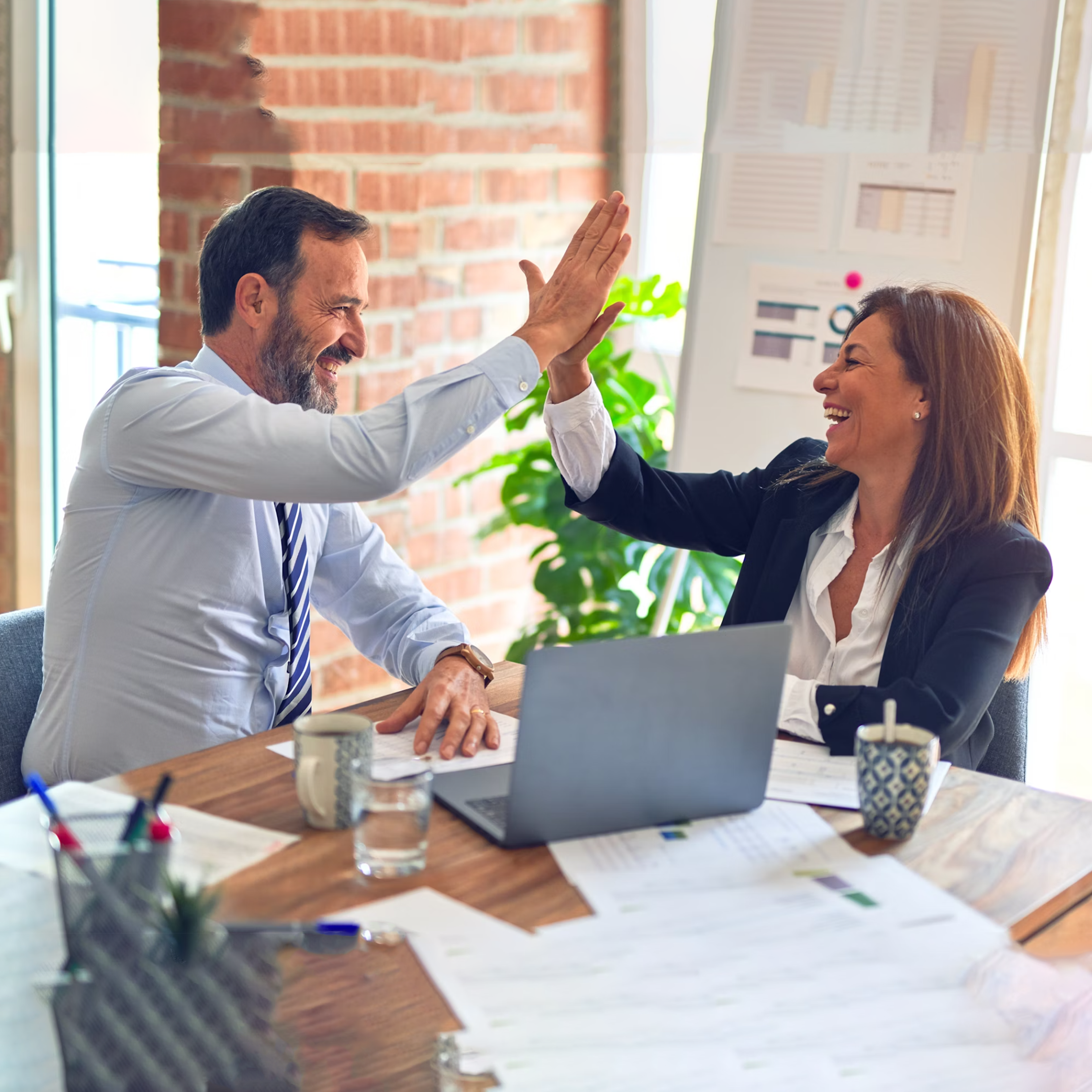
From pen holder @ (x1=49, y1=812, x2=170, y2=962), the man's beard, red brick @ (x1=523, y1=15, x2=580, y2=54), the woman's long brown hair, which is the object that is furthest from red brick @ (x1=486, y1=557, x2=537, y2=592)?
pen holder @ (x1=49, y1=812, x2=170, y2=962)

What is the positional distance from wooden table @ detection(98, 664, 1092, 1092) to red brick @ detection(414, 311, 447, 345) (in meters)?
1.77

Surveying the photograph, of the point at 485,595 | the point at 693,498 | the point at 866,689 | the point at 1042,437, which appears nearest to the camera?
the point at 866,689

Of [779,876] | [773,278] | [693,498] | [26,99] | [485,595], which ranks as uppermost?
[26,99]

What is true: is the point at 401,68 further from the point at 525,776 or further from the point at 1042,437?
the point at 525,776

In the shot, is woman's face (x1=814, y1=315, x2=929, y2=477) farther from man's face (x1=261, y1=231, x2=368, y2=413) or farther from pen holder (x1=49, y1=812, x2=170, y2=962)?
pen holder (x1=49, y1=812, x2=170, y2=962)

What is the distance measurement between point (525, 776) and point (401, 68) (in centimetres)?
220

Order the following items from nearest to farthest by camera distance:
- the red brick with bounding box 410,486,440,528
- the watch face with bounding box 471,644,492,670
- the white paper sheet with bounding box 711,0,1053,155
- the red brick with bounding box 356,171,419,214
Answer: the watch face with bounding box 471,644,492,670 → the white paper sheet with bounding box 711,0,1053,155 → the red brick with bounding box 356,171,419,214 → the red brick with bounding box 410,486,440,528

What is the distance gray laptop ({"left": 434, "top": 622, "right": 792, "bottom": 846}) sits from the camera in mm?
1175

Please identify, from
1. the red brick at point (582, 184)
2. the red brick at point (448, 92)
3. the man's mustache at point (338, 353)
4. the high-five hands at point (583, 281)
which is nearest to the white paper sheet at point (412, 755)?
the high-five hands at point (583, 281)

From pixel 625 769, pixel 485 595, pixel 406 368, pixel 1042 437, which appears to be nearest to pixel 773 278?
pixel 1042 437

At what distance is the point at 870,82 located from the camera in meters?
2.57

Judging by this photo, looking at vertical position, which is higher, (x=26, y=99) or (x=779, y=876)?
(x=26, y=99)

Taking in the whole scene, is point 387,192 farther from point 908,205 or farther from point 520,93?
point 908,205

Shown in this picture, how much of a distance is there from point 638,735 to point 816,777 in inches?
13.2
